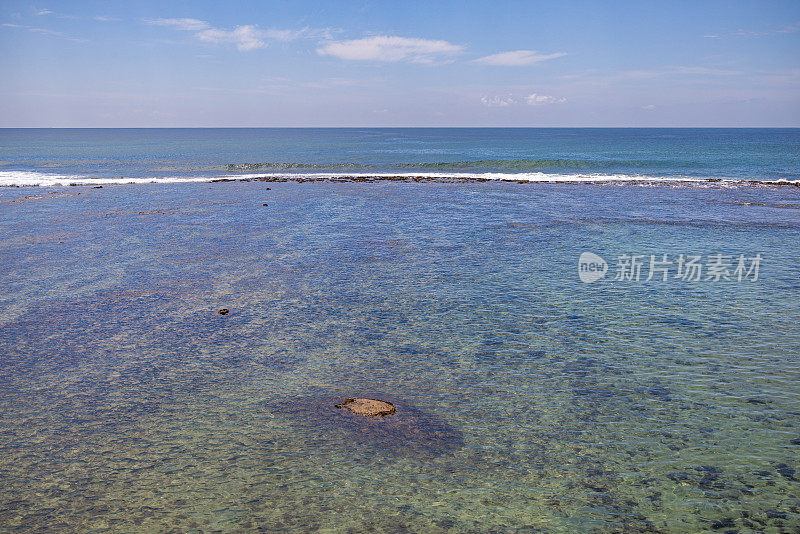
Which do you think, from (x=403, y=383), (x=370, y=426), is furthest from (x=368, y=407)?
(x=403, y=383)

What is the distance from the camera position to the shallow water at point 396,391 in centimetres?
635

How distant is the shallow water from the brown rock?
273mm

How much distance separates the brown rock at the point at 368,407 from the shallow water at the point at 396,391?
273 mm

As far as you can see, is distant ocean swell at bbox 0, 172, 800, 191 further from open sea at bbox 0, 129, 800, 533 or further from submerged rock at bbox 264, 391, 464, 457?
submerged rock at bbox 264, 391, 464, 457

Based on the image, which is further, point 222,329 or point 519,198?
point 519,198

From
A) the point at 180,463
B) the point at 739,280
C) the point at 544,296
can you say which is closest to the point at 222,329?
the point at 180,463

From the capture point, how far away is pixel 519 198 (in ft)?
123

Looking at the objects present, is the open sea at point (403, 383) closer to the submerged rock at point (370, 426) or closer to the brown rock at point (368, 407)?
the submerged rock at point (370, 426)

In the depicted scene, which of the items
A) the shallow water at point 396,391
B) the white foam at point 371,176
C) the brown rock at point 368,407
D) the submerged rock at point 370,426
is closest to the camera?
the shallow water at point 396,391

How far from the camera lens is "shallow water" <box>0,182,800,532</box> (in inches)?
250

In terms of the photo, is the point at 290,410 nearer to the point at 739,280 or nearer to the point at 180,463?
the point at 180,463

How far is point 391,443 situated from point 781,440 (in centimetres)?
521

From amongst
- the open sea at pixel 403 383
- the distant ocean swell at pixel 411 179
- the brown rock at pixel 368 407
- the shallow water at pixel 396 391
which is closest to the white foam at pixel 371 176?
the distant ocean swell at pixel 411 179

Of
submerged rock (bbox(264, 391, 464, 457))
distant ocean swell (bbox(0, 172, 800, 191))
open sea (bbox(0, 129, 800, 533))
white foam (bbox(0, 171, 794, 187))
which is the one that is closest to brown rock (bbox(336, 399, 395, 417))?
submerged rock (bbox(264, 391, 464, 457))
